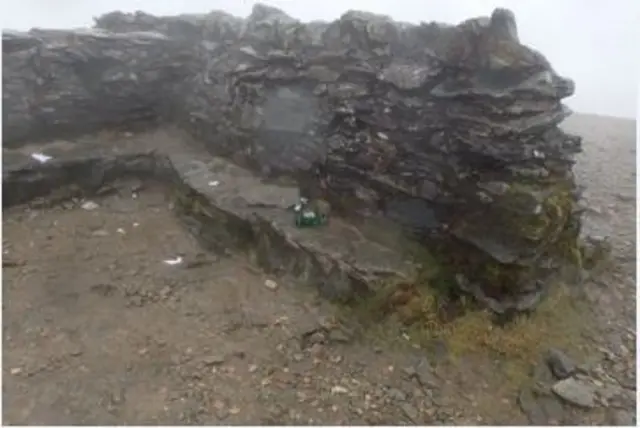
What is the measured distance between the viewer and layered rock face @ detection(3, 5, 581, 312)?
7812 millimetres

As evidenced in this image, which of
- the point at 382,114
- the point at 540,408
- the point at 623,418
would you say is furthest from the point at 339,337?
the point at 382,114

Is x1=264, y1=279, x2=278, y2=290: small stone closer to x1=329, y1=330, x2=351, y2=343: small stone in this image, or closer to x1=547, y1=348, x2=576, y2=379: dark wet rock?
x1=329, y1=330, x2=351, y2=343: small stone

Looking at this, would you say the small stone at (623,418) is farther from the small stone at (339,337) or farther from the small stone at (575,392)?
the small stone at (339,337)

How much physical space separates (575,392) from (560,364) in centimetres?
42

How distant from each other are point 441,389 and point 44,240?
7.05 meters

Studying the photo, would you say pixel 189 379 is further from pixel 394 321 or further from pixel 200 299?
pixel 394 321

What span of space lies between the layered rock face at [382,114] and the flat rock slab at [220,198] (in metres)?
0.54

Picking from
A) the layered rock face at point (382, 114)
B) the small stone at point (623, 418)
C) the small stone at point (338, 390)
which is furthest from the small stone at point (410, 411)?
the small stone at point (623, 418)

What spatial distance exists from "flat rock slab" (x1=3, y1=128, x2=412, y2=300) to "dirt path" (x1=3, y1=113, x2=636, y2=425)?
1.28 ft

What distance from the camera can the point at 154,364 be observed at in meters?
6.99

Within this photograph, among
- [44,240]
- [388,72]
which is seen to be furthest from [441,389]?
[44,240]

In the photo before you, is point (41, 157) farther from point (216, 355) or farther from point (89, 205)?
point (216, 355)

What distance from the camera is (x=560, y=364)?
712 centimetres

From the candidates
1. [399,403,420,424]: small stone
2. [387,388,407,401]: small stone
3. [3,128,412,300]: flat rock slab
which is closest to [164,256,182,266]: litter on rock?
[3,128,412,300]: flat rock slab
